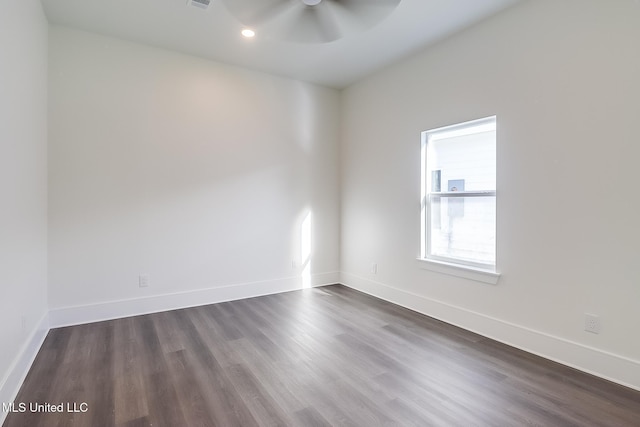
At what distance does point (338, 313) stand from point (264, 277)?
118 cm

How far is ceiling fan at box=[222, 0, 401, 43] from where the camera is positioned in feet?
6.17

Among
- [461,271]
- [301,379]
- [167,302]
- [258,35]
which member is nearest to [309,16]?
[258,35]

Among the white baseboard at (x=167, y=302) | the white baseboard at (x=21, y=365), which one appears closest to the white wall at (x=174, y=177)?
the white baseboard at (x=167, y=302)

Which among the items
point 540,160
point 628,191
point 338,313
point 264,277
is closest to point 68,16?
point 264,277

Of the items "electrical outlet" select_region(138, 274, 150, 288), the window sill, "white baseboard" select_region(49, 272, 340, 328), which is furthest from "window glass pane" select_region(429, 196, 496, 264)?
"electrical outlet" select_region(138, 274, 150, 288)

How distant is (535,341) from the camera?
2.61 m

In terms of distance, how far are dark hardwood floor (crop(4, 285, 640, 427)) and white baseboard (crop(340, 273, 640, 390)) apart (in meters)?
0.08

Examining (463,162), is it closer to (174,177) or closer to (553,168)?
(553,168)

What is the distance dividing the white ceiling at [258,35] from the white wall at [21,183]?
50 centimetres

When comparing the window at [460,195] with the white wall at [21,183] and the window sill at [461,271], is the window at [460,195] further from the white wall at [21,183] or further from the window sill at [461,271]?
the white wall at [21,183]

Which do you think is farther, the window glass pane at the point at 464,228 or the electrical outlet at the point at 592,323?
the window glass pane at the point at 464,228

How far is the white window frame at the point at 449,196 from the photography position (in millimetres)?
2969

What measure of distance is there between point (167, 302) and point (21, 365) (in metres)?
1.48

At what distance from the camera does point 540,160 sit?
8.45 feet
